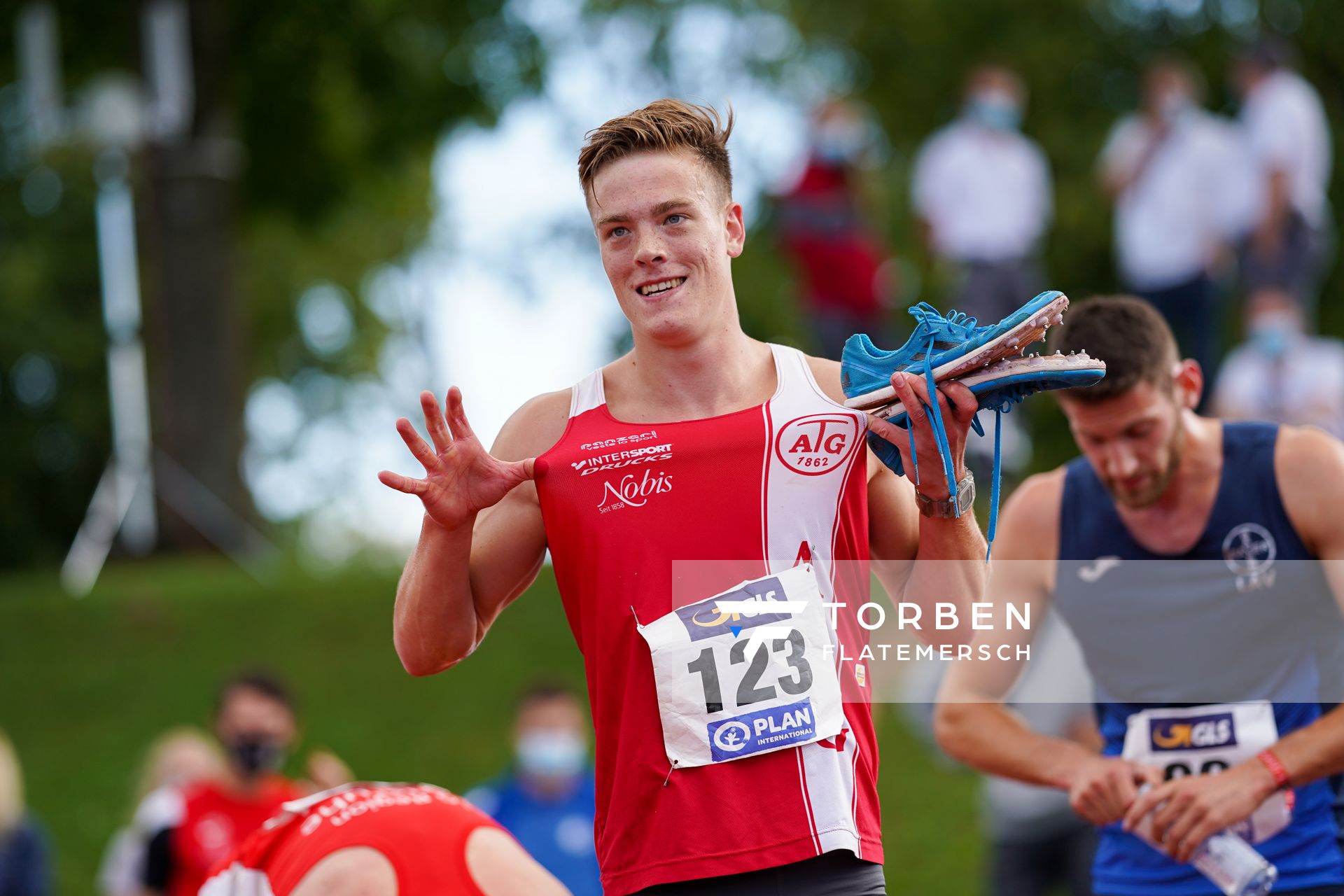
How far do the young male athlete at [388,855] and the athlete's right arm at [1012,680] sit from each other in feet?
4.25

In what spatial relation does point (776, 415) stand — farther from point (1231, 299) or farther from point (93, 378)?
point (93, 378)

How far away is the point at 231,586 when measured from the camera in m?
12.4

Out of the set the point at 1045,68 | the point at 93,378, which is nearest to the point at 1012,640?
the point at 1045,68

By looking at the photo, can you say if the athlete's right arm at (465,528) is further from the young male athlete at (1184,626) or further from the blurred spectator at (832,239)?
the blurred spectator at (832,239)

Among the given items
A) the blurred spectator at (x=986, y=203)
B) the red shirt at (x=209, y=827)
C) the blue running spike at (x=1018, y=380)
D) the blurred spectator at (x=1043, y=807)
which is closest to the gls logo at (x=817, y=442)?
the blue running spike at (x=1018, y=380)

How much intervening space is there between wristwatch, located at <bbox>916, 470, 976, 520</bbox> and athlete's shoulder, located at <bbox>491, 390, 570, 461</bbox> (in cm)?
76

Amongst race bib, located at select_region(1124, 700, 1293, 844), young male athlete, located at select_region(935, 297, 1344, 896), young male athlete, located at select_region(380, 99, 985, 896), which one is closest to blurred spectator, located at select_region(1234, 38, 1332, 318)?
young male athlete, located at select_region(935, 297, 1344, 896)

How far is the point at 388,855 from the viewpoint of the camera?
12.7 feet

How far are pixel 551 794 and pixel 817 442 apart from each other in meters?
4.92

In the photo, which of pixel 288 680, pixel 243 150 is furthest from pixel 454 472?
pixel 243 150

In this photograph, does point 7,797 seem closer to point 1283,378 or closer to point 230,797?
point 230,797

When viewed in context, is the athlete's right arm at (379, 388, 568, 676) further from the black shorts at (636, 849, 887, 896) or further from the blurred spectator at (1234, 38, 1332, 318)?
the blurred spectator at (1234, 38, 1332, 318)

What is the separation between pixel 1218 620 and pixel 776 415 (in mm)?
1749

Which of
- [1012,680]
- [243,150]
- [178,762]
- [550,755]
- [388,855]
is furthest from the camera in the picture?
[243,150]
